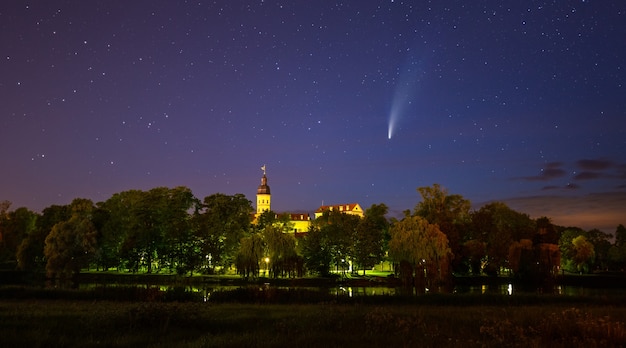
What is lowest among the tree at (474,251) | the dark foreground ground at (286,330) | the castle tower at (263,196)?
the dark foreground ground at (286,330)

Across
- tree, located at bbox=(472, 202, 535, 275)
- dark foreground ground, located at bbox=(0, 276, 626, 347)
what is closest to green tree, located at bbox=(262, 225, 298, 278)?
tree, located at bbox=(472, 202, 535, 275)

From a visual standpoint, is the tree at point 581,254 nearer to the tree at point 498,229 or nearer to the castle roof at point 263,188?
the tree at point 498,229

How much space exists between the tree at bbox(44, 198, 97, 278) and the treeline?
122 millimetres

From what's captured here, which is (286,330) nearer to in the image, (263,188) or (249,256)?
(249,256)

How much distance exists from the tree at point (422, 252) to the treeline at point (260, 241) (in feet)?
0.37

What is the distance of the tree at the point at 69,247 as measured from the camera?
2391 inches

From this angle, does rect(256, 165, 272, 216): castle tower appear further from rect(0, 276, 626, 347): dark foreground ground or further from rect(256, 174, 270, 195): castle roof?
rect(0, 276, 626, 347): dark foreground ground

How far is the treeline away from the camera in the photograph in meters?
60.2

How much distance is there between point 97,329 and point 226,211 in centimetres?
6010

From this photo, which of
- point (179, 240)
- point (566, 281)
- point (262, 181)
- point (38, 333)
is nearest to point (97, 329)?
point (38, 333)

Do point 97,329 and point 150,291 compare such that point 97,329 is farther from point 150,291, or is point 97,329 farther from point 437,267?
point 437,267

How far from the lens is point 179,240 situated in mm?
68938

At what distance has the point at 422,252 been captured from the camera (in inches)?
2245

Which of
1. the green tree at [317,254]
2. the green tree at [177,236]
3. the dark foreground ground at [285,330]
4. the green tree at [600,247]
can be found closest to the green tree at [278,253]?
the green tree at [317,254]
